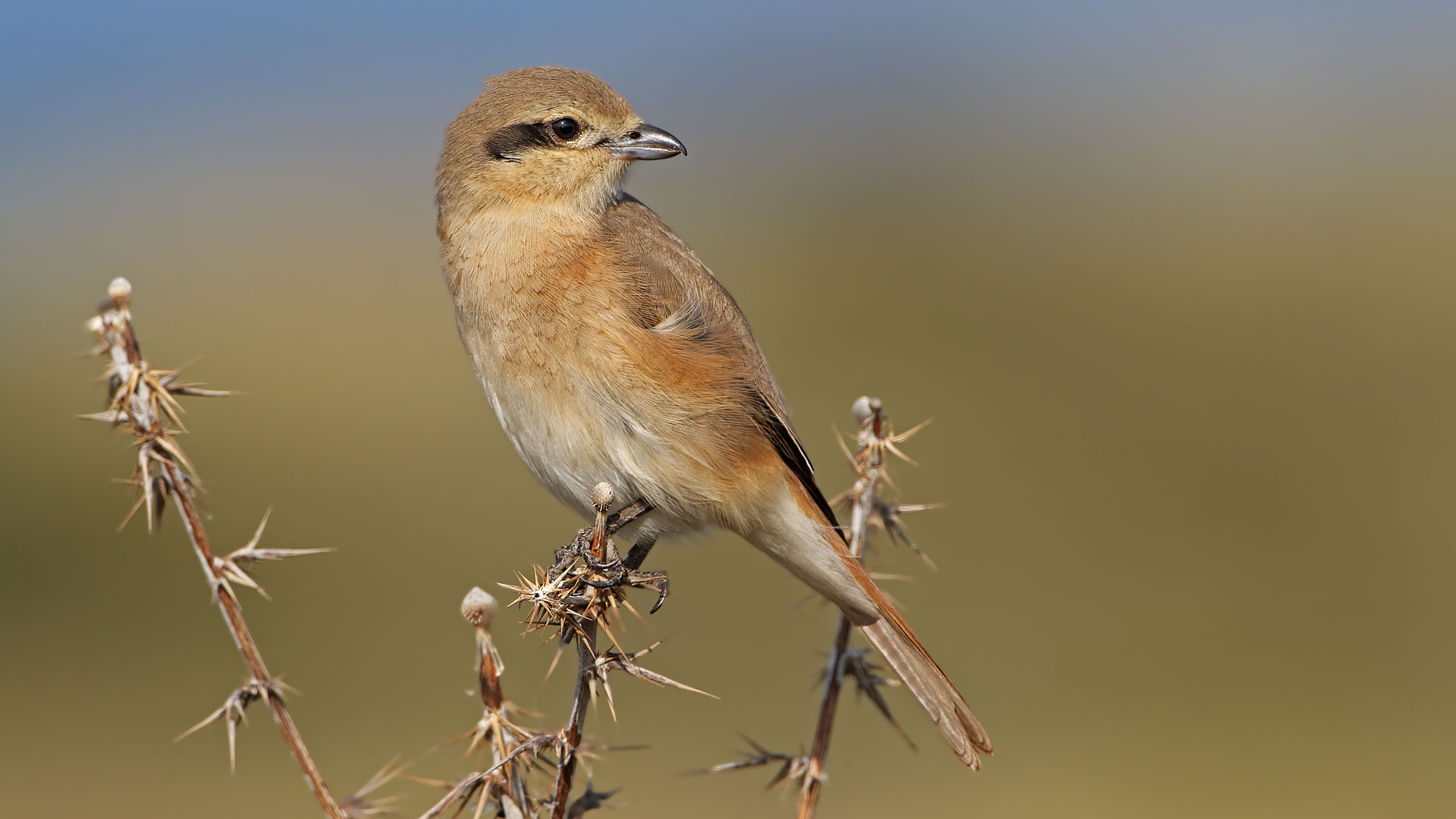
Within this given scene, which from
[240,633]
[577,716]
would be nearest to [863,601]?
[577,716]

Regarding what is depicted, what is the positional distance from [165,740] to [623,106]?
9.07 metres

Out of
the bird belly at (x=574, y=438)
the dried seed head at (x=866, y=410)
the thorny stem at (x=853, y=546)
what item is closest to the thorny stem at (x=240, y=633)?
the thorny stem at (x=853, y=546)

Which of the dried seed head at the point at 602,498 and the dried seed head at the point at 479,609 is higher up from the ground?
the dried seed head at the point at 602,498

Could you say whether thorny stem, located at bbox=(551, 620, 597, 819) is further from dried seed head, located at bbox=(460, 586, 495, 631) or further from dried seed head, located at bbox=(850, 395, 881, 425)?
dried seed head, located at bbox=(850, 395, 881, 425)

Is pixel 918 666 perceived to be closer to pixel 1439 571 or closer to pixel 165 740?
pixel 165 740

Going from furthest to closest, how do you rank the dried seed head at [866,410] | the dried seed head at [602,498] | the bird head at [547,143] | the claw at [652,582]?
the bird head at [547,143] < the dried seed head at [866,410] < the claw at [652,582] < the dried seed head at [602,498]

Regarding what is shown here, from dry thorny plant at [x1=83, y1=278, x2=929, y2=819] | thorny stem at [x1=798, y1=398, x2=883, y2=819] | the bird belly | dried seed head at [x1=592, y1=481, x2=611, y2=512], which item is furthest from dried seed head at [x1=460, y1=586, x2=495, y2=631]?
the bird belly

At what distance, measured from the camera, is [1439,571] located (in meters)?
12.6

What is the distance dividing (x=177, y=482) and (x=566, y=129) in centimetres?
217

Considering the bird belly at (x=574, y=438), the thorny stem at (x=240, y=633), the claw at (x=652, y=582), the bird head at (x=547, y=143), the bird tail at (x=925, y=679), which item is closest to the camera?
the thorny stem at (x=240, y=633)

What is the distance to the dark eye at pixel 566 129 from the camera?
4.26m

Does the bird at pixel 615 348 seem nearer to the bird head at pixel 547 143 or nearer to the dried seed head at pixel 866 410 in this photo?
the bird head at pixel 547 143

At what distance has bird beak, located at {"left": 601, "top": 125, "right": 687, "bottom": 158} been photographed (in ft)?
14.2

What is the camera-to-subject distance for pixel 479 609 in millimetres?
2605
